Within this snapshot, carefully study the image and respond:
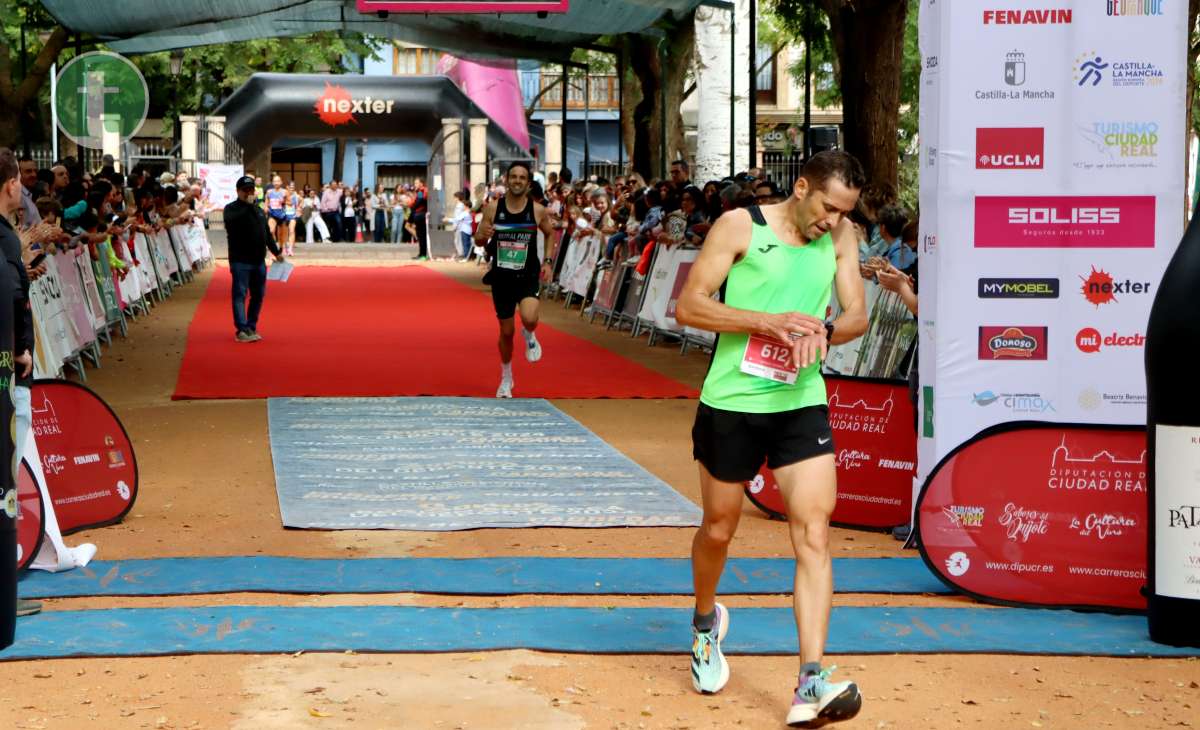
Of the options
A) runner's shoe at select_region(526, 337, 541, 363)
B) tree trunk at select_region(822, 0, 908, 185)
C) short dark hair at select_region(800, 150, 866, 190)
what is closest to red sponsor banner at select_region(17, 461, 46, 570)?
short dark hair at select_region(800, 150, 866, 190)

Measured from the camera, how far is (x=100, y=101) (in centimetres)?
2138

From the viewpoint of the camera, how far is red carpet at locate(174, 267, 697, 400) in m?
15.8

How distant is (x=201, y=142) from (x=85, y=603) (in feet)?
135

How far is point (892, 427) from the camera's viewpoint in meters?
9.52

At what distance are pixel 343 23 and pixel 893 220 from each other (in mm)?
16900

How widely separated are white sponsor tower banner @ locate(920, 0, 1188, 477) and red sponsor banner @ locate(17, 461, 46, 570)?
420 centimetres

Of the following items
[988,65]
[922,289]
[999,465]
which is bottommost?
[999,465]

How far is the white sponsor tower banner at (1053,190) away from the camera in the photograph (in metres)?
8.40

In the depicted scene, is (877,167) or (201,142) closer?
(877,167)

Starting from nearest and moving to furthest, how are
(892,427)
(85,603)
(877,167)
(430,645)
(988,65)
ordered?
(430,645) < (85,603) < (988,65) < (892,427) < (877,167)

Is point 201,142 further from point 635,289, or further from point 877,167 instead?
point 877,167

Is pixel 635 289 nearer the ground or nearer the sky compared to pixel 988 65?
nearer the ground

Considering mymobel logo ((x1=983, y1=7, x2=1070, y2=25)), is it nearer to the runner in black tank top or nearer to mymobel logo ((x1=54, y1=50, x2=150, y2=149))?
the runner in black tank top

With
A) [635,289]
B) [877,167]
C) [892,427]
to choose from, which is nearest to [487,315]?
[635,289]
